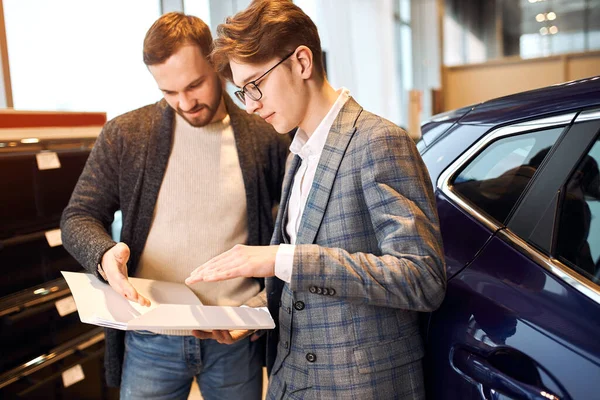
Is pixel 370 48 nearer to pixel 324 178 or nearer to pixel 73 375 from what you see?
pixel 73 375

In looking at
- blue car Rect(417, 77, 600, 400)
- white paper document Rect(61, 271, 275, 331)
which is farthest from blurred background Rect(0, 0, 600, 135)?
blue car Rect(417, 77, 600, 400)

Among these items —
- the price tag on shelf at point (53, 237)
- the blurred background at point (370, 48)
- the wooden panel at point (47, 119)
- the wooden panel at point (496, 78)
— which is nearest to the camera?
the wooden panel at point (47, 119)

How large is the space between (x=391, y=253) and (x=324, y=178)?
211 millimetres

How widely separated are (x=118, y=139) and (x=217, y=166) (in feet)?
0.87

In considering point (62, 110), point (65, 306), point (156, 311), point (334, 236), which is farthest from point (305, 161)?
point (62, 110)

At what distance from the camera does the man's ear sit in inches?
42.3

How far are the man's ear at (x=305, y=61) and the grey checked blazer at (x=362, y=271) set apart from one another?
11 centimetres

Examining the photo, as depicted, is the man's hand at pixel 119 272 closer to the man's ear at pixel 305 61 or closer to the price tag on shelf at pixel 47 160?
the man's ear at pixel 305 61

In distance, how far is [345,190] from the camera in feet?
3.41

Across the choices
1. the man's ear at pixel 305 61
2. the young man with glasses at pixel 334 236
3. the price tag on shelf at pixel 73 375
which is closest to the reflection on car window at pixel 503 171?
the young man with glasses at pixel 334 236

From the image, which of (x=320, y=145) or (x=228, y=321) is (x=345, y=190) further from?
(x=228, y=321)

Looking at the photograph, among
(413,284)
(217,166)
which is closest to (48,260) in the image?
(217,166)

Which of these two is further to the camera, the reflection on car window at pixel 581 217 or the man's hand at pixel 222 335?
the man's hand at pixel 222 335

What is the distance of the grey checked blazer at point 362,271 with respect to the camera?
37.3 inches
